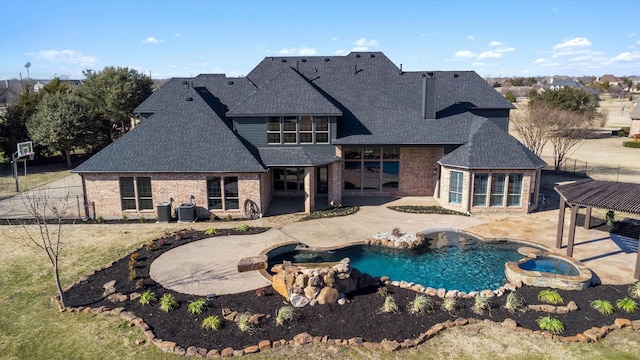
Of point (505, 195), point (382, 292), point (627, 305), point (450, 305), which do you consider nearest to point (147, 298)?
point (382, 292)

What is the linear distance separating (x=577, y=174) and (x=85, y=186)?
111 ft

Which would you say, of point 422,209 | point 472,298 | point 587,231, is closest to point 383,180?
point 422,209

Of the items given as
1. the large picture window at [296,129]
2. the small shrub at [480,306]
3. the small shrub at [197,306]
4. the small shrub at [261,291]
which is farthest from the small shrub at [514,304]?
the large picture window at [296,129]

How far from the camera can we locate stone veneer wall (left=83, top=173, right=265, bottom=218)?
2166cm

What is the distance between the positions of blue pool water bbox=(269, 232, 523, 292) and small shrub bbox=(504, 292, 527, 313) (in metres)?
1.59


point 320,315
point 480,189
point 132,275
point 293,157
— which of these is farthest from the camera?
point 293,157

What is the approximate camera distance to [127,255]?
17.1 m

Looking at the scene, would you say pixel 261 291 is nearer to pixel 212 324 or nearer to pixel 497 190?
pixel 212 324

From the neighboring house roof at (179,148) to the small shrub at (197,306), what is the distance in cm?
961

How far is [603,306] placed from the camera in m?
12.5

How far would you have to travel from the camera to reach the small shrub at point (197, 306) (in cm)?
1238

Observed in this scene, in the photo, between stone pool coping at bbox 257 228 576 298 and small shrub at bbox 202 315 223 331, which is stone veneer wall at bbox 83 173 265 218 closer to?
stone pool coping at bbox 257 228 576 298

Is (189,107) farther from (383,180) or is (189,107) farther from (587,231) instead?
(587,231)

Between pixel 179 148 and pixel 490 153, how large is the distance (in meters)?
16.5
